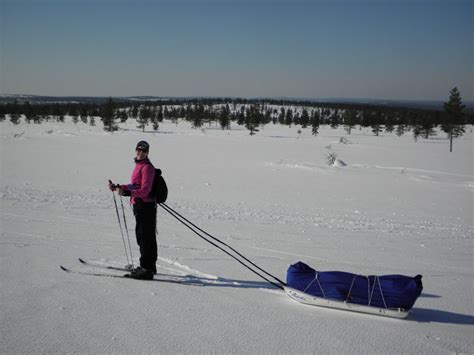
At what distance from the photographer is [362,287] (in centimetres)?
433

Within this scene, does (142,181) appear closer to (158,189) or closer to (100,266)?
(158,189)

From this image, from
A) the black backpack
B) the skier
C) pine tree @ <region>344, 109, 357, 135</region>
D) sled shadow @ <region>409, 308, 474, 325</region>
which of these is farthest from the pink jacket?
pine tree @ <region>344, 109, 357, 135</region>

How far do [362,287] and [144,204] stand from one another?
3308mm

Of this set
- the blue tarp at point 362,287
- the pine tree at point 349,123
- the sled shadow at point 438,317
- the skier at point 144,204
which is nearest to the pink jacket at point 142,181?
the skier at point 144,204

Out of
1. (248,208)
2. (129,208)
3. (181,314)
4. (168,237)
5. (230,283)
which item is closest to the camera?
(181,314)

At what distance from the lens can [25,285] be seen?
176 inches

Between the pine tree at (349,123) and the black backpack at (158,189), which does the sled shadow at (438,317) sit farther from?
the pine tree at (349,123)

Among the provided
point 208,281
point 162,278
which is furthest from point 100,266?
point 208,281

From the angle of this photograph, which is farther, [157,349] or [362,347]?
[362,347]

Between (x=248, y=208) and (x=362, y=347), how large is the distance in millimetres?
9502

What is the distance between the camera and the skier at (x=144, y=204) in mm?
4906

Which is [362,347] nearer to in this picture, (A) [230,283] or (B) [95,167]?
(A) [230,283]

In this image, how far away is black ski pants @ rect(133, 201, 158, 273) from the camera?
509 cm

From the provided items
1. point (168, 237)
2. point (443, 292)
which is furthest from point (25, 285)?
point (443, 292)
